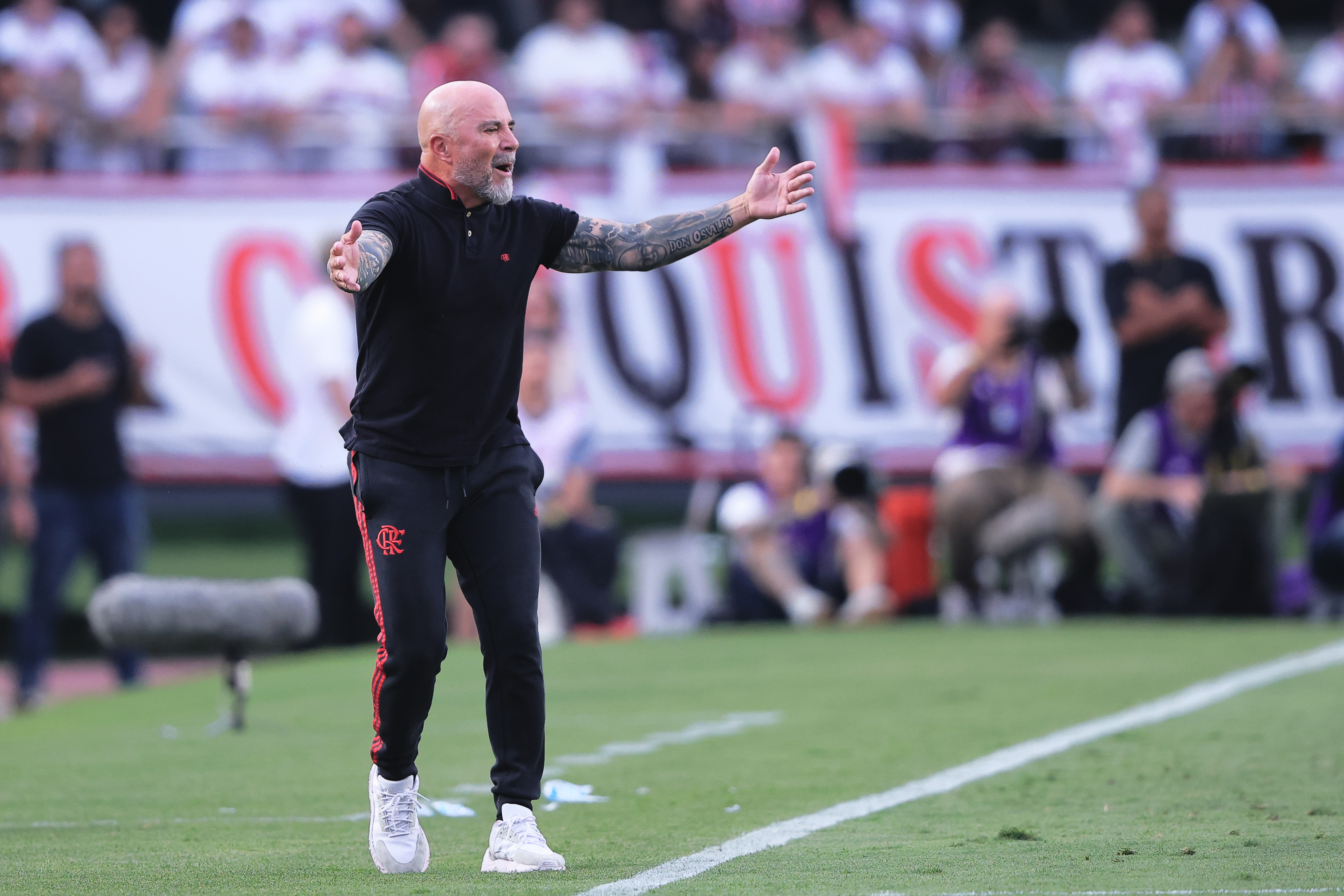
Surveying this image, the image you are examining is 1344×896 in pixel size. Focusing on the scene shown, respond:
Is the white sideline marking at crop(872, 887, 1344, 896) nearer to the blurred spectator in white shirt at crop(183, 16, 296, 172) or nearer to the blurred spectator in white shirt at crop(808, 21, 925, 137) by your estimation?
the blurred spectator in white shirt at crop(183, 16, 296, 172)

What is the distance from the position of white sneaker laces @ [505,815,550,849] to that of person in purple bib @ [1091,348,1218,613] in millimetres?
8636

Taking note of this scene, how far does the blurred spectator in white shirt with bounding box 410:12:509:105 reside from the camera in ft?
53.6

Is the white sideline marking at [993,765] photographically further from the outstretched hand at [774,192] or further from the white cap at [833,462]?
the white cap at [833,462]

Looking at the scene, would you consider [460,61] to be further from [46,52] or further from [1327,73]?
[1327,73]

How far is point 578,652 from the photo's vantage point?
1209 cm

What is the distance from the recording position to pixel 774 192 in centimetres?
562

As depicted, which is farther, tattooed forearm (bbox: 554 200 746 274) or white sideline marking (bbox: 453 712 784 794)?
white sideline marking (bbox: 453 712 784 794)

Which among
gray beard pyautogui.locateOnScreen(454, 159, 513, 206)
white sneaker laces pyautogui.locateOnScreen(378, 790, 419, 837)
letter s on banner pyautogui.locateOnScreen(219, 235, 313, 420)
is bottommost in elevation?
white sneaker laces pyautogui.locateOnScreen(378, 790, 419, 837)

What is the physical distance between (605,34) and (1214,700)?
32.2 ft

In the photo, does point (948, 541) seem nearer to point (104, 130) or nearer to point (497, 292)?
point (104, 130)

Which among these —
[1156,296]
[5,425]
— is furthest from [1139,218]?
[5,425]

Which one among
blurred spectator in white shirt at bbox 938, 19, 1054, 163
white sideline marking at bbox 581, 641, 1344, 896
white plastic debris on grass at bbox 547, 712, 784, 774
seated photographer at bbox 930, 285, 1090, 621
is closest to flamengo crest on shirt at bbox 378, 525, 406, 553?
white sideline marking at bbox 581, 641, 1344, 896

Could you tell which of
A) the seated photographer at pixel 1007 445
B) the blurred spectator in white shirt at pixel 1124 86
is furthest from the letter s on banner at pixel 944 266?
the seated photographer at pixel 1007 445

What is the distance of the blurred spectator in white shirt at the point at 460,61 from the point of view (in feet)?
53.6
